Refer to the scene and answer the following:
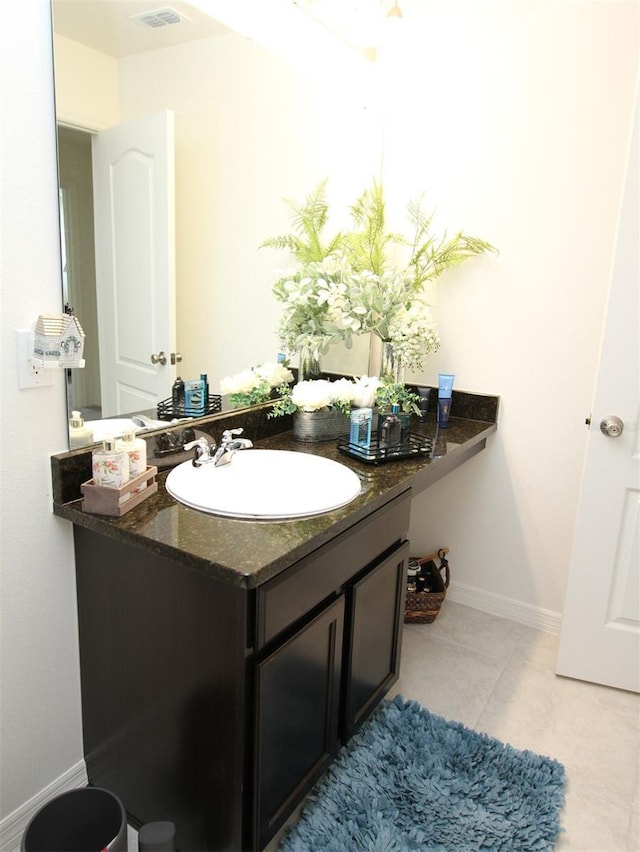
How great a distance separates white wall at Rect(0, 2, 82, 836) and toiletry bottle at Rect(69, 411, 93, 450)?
0.08 ft

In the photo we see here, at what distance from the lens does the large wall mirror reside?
133 centimetres

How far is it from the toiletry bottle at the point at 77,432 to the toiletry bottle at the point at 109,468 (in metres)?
0.10

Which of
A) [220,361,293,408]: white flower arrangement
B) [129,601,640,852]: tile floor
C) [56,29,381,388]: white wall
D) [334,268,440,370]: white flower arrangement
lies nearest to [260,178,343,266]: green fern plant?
[56,29,381,388]: white wall

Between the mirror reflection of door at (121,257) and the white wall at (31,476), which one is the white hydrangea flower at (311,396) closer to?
the mirror reflection of door at (121,257)

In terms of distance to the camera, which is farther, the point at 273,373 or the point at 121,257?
the point at 273,373

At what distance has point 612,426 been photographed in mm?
1930

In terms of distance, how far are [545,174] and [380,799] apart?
2082mm

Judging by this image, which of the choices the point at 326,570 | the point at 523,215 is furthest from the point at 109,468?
the point at 523,215

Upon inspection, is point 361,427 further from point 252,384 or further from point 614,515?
point 614,515

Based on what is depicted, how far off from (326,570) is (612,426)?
3.81ft

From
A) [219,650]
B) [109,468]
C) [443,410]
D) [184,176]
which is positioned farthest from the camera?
[443,410]

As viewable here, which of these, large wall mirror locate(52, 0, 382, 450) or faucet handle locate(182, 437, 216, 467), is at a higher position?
large wall mirror locate(52, 0, 382, 450)

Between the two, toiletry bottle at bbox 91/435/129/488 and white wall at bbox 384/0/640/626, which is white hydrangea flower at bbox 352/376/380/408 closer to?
white wall at bbox 384/0/640/626

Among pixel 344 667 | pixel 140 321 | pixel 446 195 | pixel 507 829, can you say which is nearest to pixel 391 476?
pixel 344 667
